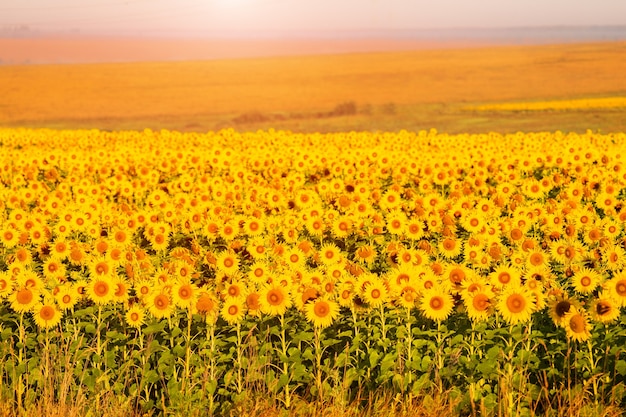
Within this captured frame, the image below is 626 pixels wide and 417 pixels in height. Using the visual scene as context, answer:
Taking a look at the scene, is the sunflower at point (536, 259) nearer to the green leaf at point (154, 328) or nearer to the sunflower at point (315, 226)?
the green leaf at point (154, 328)

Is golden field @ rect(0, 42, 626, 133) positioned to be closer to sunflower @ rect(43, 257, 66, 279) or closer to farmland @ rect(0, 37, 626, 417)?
farmland @ rect(0, 37, 626, 417)

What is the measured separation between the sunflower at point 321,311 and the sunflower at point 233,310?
24.2 inches

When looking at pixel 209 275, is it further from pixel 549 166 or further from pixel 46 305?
pixel 549 166

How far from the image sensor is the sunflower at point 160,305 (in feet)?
26.2

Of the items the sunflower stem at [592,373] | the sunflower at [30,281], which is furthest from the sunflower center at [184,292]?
the sunflower stem at [592,373]

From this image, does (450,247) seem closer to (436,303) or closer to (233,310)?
(436,303)

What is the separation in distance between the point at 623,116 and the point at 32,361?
43.3 metres

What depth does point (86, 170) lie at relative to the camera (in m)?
19.2

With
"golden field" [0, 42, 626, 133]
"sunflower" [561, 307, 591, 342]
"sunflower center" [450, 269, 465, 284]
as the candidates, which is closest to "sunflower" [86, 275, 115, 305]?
"sunflower center" [450, 269, 465, 284]

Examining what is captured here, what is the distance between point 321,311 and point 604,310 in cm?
253

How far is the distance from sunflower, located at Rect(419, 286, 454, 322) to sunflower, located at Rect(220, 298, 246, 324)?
5.54 feet

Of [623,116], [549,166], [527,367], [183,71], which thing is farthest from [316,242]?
[183,71]

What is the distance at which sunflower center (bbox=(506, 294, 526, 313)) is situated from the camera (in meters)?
7.34

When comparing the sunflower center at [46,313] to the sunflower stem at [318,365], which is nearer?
the sunflower stem at [318,365]
